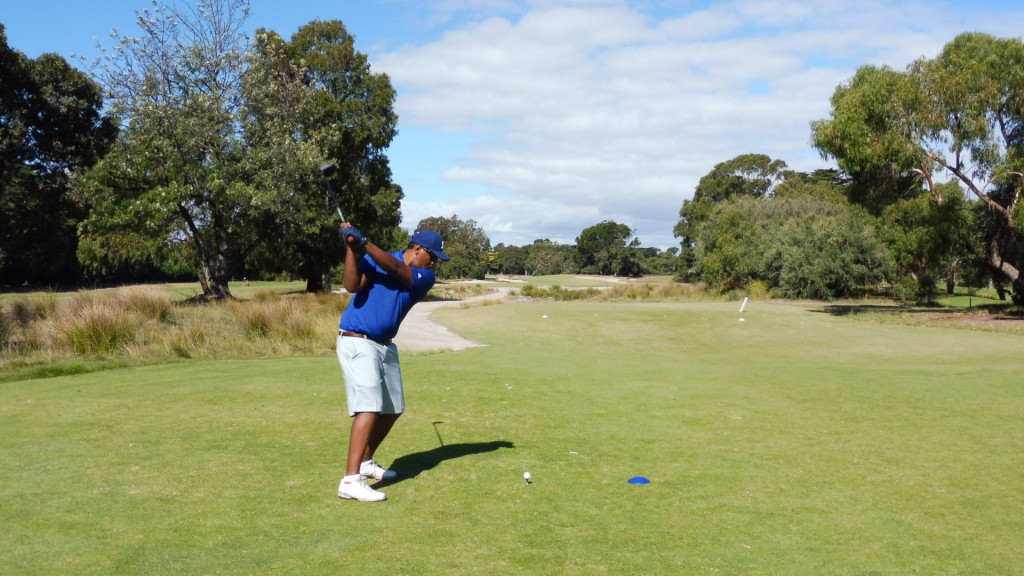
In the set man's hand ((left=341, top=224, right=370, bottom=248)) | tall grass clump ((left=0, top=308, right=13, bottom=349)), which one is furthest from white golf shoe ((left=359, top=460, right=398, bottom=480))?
tall grass clump ((left=0, top=308, right=13, bottom=349))

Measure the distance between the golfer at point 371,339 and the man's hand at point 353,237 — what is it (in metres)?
0.07

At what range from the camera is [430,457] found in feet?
21.7

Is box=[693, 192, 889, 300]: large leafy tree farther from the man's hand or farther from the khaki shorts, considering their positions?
the man's hand

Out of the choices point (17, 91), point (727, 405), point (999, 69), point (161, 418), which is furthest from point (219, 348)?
point (17, 91)

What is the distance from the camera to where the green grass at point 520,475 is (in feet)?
13.8

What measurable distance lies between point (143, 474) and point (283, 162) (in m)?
24.9

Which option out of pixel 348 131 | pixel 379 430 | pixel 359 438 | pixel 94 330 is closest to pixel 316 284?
pixel 348 131

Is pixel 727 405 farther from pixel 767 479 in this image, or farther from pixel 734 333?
pixel 734 333

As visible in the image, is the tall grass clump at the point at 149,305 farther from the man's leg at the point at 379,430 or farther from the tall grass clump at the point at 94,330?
the man's leg at the point at 379,430

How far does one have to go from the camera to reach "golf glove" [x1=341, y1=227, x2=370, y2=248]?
518cm

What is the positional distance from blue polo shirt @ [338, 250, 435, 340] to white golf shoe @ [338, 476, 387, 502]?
1.07 m

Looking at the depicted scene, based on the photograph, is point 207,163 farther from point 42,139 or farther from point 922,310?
point 922,310

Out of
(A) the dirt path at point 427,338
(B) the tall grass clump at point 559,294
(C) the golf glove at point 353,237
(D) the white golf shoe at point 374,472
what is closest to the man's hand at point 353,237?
(C) the golf glove at point 353,237

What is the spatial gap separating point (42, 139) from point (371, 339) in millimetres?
43101
